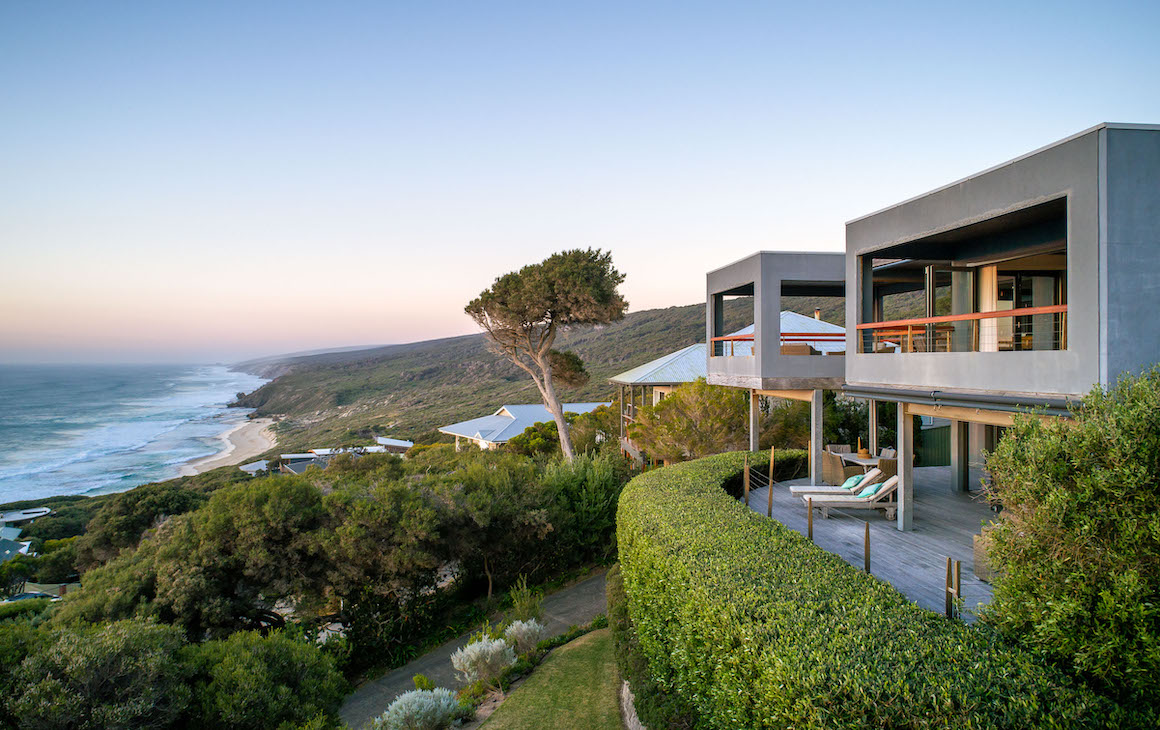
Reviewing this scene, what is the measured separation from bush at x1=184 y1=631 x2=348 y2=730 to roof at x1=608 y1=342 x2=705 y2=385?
1667cm

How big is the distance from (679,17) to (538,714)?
18.3 m

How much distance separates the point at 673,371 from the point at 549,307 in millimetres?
6048

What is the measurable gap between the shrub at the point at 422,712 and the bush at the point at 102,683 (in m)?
2.46

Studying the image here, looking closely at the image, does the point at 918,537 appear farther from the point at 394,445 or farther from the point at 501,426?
the point at 394,445

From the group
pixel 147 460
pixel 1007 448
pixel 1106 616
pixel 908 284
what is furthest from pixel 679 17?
pixel 147 460

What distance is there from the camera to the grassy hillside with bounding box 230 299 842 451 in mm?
58562

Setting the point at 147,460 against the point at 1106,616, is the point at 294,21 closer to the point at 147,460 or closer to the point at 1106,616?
the point at 1106,616

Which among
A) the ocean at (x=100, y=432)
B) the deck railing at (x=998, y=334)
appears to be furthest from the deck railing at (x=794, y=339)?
the ocean at (x=100, y=432)

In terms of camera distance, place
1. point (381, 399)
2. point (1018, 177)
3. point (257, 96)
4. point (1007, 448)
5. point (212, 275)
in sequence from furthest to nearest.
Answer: point (381, 399) → point (212, 275) → point (257, 96) → point (1018, 177) → point (1007, 448)

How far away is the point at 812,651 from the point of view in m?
3.29

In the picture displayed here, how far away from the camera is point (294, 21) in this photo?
1773cm

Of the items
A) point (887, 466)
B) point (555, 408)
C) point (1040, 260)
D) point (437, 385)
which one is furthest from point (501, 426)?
point (437, 385)

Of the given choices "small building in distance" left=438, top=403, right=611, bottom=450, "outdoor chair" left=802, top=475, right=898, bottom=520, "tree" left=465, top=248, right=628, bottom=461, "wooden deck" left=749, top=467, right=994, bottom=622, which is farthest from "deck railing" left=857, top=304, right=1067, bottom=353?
"small building in distance" left=438, top=403, right=611, bottom=450

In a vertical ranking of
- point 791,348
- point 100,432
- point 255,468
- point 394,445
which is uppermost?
point 791,348
